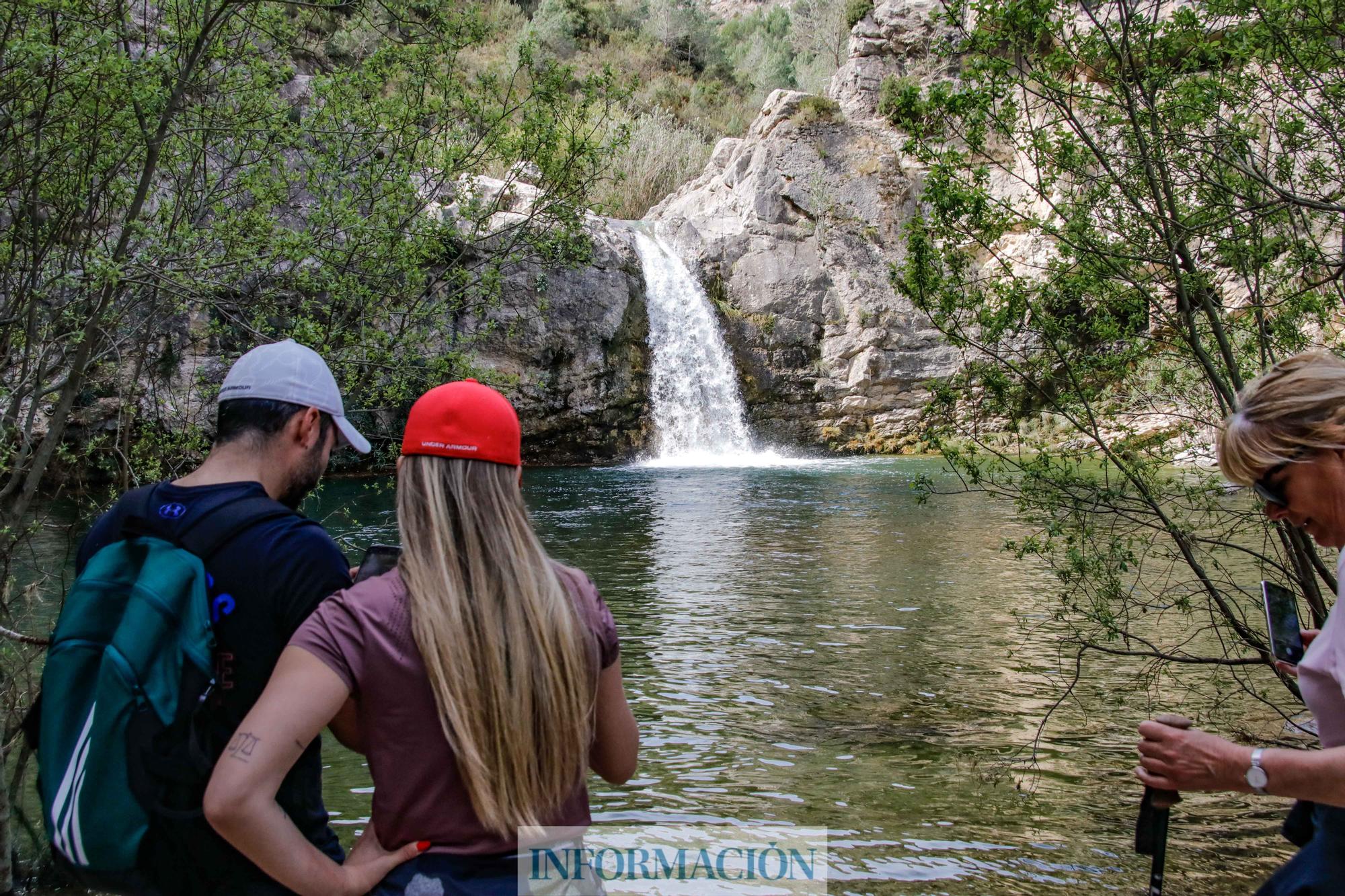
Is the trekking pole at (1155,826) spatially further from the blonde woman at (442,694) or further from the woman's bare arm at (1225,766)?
the blonde woman at (442,694)

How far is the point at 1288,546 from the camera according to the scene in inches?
184

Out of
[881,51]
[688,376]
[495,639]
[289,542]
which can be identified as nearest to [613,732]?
[495,639]

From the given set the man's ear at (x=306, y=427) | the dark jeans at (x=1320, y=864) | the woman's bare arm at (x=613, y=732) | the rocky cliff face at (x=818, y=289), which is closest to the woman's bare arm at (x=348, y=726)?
the woman's bare arm at (x=613, y=732)

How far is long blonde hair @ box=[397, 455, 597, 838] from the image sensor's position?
1652 mm

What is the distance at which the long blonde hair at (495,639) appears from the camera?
1.65 m

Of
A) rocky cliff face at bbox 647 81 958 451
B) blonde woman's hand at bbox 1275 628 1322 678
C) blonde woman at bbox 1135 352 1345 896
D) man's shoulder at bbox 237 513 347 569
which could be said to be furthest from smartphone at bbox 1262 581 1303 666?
rocky cliff face at bbox 647 81 958 451

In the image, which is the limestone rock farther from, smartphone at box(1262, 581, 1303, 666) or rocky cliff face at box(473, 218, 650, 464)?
smartphone at box(1262, 581, 1303, 666)

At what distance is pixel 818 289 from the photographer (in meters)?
29.4

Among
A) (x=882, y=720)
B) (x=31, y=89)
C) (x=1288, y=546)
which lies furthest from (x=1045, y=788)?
(x=31, y=89)

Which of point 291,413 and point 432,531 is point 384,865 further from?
point 291,413

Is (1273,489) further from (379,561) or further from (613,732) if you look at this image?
(379,561)

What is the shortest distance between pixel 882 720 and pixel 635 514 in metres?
Result: 10.1

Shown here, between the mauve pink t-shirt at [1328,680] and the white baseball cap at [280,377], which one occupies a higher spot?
the white baseball cap at [280,377]

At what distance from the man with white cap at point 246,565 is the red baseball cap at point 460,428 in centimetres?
33
